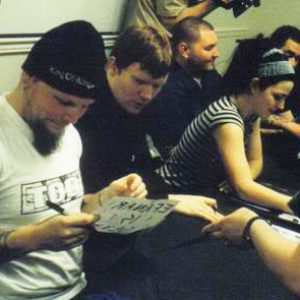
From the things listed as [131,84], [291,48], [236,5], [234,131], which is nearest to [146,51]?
[131,84]

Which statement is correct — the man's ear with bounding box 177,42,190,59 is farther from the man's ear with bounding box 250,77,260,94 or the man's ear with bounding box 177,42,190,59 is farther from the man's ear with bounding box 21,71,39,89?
the man's ear with bounding box 21,71,39,89

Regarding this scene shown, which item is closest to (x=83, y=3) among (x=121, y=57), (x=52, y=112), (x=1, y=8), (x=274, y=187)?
(x=1, y=8)

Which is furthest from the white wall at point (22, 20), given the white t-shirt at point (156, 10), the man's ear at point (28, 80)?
the man's ear at point (28, 80)

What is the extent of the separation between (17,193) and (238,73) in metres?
1.13

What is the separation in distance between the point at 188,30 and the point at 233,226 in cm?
154

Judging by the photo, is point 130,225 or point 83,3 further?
point 83,3

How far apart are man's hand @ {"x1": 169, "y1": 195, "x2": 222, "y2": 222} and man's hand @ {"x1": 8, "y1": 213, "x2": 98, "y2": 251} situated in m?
0.53

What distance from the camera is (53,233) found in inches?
36.8

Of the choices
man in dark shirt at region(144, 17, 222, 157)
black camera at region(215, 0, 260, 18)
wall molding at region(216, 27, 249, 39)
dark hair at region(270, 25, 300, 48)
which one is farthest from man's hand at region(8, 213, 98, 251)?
wall molding at region(216, 27, 249, 39)

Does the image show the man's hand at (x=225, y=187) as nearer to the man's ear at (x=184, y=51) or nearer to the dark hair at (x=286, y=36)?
the man's ear at (x=184, y=51)

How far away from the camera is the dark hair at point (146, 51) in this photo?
4.86ft

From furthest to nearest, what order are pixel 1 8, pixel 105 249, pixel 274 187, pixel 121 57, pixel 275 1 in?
pixel 275 1 < pixel 274 187 < pixel 1 8 < pixel 121 57 < pixel 105 249

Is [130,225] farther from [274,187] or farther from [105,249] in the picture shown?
[274,187]

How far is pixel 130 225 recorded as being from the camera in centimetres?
110
